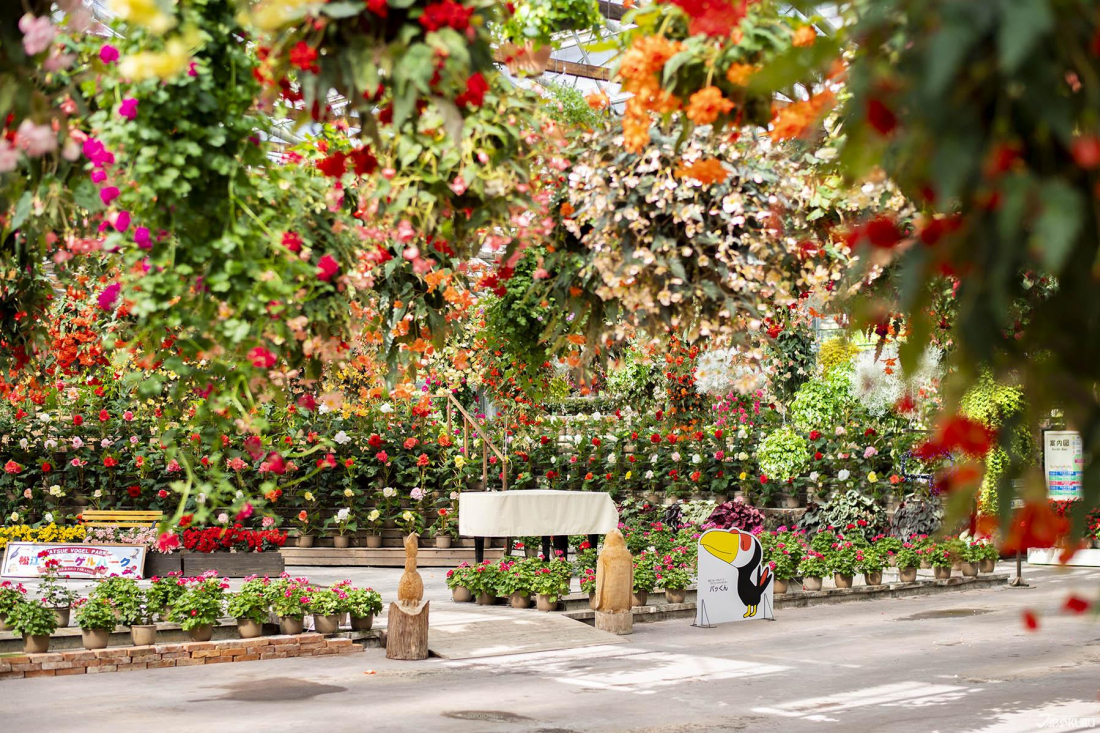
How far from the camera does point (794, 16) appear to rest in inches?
93.5

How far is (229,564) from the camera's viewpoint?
11.1m

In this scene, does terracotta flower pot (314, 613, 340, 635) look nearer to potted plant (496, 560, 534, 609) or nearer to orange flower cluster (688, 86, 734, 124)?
potted plant (496, 560, 534, 609)

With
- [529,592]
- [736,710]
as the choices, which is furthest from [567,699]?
[529,592]

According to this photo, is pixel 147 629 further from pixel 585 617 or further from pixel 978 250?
pixel 978 250

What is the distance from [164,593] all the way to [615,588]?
315 centimetres

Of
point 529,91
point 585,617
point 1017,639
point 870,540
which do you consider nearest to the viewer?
point 529,91

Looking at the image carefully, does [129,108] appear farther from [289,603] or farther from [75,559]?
[75,559]

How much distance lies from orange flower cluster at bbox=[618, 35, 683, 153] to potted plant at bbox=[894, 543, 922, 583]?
9.83m

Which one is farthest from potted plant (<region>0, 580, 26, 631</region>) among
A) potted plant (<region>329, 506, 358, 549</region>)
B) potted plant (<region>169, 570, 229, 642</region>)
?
potted plant (<region>329, 506, 358, 549</region>)

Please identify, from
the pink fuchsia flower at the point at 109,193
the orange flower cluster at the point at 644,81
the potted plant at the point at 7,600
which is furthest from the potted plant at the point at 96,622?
the orange flower cluster at the point at 644,81

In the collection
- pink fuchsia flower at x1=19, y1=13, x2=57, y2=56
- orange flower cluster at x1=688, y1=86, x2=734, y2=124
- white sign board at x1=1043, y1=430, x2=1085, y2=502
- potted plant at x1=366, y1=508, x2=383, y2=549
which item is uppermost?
pink fuchsia flower at x1=19, y1=13, x2=57, y2=56

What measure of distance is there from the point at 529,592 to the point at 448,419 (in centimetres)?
450

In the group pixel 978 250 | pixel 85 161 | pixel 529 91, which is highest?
pixel 529 91

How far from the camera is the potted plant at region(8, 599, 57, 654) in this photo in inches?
263
